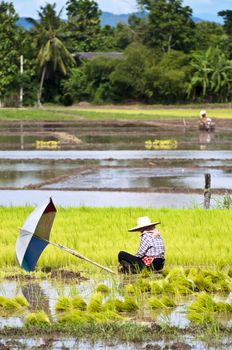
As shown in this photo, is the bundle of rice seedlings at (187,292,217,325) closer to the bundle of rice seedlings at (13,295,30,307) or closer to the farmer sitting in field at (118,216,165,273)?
the bundle of rice seedlings at (13,295,30,307)

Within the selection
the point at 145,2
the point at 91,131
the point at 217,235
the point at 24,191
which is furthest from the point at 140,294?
the point at 145,2

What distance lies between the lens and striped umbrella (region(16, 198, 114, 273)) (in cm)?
964

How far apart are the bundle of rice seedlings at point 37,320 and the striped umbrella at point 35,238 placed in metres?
1.85

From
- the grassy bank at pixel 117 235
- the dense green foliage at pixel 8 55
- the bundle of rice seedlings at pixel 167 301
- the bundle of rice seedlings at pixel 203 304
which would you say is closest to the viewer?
the bundle of rice seedlings at pixel 203 304

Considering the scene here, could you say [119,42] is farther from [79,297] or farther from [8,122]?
[79,297]

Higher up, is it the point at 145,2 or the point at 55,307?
the point at 145,2

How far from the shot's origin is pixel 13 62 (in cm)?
6334

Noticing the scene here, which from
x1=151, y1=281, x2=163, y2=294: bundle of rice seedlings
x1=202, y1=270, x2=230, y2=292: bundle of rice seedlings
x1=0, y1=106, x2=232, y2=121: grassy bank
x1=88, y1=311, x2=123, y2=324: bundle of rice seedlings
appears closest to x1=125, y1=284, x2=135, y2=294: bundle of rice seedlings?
x1=151, y1=281, x2=163, y2=294: bundle of rice seedlings

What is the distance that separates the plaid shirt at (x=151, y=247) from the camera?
32.4 feet

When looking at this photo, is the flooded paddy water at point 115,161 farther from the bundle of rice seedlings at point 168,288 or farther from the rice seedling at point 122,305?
the rice seedling at point 122,305

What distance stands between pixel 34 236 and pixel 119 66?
178ft

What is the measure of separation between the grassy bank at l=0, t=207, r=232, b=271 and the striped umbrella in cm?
78

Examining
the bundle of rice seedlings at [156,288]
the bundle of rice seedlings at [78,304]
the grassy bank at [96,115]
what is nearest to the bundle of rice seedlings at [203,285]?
the bundle of rice seedlings at [156,288]

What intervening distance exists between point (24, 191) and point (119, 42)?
5984 cm
